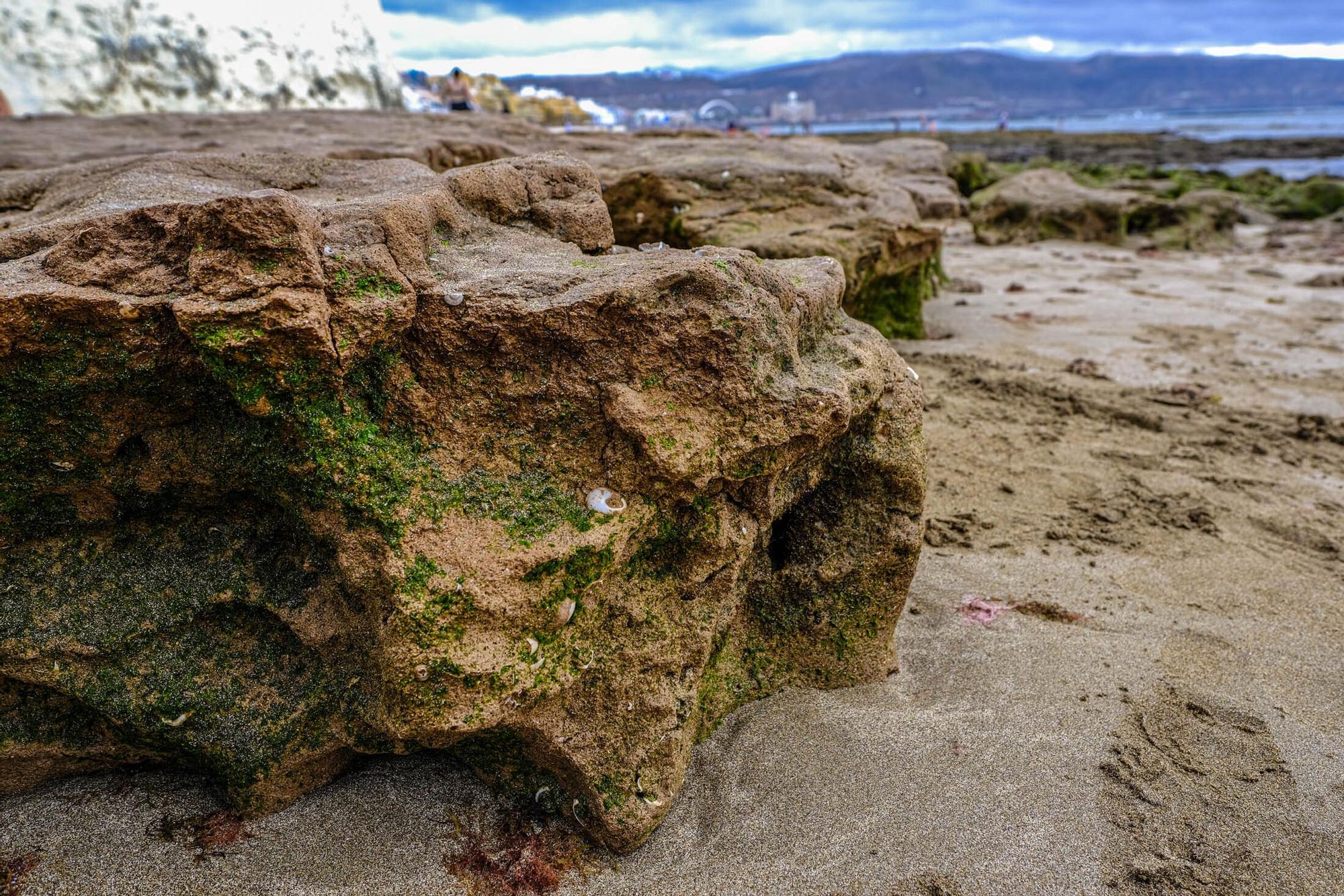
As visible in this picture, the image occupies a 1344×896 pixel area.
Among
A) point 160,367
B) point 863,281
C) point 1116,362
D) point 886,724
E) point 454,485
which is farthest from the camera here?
point 1116,362

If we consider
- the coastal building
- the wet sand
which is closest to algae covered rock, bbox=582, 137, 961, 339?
the wet sand

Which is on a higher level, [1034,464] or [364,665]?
[364,665]

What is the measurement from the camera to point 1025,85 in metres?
176

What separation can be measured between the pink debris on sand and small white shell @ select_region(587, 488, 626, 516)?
1.45m

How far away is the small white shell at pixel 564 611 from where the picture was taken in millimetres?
1771

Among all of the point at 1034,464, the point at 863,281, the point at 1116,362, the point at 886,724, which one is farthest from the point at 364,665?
the point at 1116,362

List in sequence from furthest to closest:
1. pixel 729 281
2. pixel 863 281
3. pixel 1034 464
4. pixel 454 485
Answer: pixel 863 281 → pixel 1034 464 → pixel 729 281 → pixel 454 485

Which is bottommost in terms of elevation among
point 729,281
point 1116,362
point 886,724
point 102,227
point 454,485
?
point 1116,362

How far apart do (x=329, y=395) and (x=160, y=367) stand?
32 centimetres

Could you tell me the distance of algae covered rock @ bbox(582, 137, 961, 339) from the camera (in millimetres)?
4352

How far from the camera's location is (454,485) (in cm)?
175

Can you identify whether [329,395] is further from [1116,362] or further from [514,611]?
[1116,362]

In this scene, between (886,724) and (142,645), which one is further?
(886,724)

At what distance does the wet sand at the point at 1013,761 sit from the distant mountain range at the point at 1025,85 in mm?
122998
